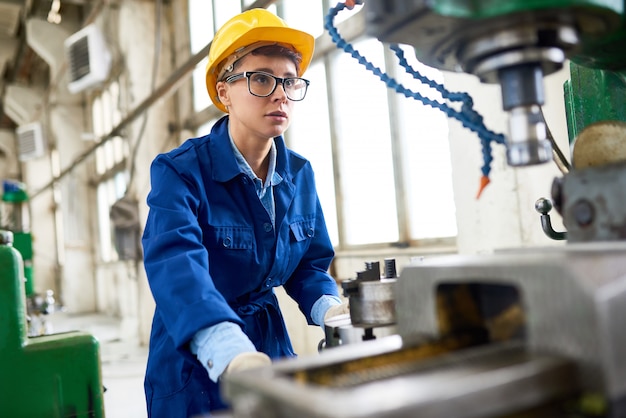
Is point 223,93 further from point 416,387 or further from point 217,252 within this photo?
point 416,387

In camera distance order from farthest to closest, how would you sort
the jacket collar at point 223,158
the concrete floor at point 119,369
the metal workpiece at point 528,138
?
the concrete floor at point 119,369, the jacket collar at point 223,158, the metal workpiece at point 528,138

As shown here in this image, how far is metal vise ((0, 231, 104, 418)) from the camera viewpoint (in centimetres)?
133

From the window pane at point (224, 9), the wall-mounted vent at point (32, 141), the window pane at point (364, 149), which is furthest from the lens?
the wall-mounted vent at point (32, 141)

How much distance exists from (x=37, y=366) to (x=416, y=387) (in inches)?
48.0

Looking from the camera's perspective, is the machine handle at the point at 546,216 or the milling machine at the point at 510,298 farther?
the machine handle at the point at 546,216

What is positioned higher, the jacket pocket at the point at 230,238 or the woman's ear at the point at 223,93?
the woman's ear at the point at 223,93

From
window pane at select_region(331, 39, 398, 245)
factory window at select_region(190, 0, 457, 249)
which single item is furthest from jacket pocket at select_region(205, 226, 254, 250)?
window pane at select_region(331, 39, 398, 245)

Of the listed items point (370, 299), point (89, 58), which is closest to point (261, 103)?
point (370, 299)

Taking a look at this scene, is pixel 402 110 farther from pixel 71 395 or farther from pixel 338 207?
pixel 71 395

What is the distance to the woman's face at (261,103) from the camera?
49.6 inches

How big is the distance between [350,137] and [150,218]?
222cm

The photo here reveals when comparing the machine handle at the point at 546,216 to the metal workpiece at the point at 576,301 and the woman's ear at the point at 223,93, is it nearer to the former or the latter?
the metal workpiece at the point at 576,301

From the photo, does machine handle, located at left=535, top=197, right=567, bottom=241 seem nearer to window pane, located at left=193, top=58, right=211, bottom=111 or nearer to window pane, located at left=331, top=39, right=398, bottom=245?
window pane, located at left=331, top=39, right=398, bottom=245

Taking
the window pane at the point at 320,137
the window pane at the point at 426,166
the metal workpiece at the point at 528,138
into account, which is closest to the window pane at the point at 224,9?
the window pane at the point at 320,137
